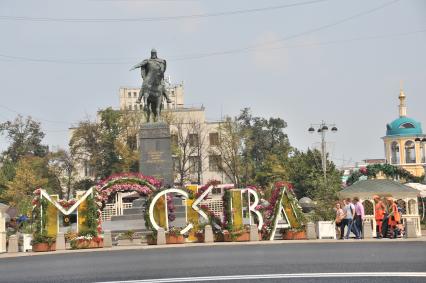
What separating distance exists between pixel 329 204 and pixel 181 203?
27.3 feet

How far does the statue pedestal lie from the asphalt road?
13604 mm

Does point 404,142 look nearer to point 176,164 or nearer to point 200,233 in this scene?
point 176,164

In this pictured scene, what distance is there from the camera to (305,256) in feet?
69.0

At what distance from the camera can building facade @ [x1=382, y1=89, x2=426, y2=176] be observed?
94312 millimetres

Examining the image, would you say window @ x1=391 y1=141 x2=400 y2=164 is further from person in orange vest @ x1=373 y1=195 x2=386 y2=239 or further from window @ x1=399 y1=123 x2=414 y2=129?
person in orange vest @ x1=373 y1=195 x2=386 y2=239

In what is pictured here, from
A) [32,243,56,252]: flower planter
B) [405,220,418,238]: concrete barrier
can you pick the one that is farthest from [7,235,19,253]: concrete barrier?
[405,220,418,238]: concrete barrier

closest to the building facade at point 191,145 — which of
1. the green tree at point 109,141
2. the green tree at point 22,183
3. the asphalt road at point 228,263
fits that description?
the green tree at point 109,141

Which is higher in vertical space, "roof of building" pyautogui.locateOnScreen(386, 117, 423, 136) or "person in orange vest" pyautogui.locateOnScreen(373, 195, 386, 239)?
"roof of building" pyautogui.locateOnScreen(386, 117, 423, 136)

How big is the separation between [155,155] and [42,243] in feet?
39.2

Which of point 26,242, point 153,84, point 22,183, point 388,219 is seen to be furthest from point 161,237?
point 22,183

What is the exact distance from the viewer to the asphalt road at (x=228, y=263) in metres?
16.7

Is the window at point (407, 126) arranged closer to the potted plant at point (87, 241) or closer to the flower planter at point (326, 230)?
the flower planter at point (326, 230)

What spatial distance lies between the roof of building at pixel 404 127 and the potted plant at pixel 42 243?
233 feet

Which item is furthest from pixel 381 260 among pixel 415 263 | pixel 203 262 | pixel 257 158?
pixel 257 158
